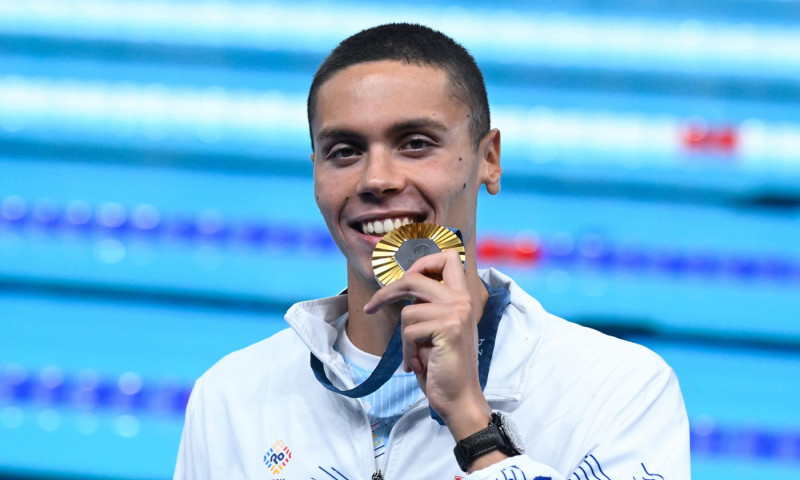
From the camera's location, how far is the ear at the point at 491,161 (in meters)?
1.46

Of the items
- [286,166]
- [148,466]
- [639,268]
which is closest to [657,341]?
[639,268]

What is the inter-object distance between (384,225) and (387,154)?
98 mm

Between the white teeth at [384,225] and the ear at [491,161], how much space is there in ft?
0.67

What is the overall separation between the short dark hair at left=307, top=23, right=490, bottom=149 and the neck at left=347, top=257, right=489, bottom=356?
0.21 metres

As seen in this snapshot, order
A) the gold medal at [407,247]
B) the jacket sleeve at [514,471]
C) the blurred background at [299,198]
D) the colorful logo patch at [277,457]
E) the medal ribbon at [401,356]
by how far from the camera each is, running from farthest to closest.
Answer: the blurred background at [299,198]
the colorful logo patch at [277,457]
the medal ribbon at [401,356]
the gold medal at [407,247]
the jacket sleeve at [514,471]

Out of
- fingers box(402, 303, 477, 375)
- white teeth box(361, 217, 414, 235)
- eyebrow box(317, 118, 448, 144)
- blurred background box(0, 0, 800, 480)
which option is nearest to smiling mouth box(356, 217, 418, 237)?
white teeth box(361, 217, 414, 235)

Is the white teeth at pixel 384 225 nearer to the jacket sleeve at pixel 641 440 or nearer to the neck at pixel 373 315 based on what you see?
the neck at pixel 373 315

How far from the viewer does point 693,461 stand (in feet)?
10.8

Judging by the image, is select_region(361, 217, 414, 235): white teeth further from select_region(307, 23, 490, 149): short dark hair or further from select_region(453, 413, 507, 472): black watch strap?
select_region(453, 413, 507, 472): black watch strap

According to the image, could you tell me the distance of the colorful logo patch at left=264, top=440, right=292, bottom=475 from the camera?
54.5 inches

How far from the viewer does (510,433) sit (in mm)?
1095

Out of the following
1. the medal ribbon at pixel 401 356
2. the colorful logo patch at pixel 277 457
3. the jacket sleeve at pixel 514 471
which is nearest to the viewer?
the jacket sleeve at pixel 514 471

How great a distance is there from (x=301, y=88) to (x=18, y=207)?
1221mm

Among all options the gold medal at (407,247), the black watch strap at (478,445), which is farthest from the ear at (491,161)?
the black watch strap at (478,445)
